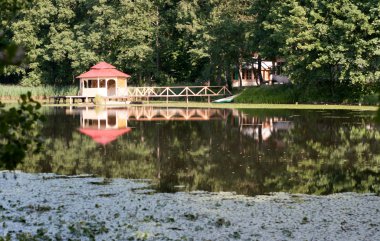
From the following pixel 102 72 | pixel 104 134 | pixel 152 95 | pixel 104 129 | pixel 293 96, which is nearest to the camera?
pixel 104 134

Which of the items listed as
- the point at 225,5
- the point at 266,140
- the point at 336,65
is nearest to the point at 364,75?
the point at 336,65

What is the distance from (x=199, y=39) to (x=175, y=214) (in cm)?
5508

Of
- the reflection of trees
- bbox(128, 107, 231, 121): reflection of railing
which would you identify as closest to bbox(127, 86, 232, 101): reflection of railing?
bbox(128, 107, 231, 121): reflection of railing

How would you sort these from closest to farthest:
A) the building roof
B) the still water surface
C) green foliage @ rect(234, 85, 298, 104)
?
the still water surface < green foliage @ rect(234, 85, 298, 104) < the building roof

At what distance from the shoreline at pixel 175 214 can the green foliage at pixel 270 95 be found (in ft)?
139

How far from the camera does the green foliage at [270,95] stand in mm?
55781

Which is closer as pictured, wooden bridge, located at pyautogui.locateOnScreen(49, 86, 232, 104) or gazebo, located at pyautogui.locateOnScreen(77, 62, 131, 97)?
wooden bridge, located at pyautogui.locateOnScreen(49, 86, 232, 104)

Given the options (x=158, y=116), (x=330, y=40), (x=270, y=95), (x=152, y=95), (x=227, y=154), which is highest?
(x=330, y=40)

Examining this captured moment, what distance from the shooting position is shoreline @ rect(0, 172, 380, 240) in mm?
10030

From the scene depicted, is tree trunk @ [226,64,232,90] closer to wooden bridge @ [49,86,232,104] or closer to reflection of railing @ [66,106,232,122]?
wooden bridge @ [49,86,232,104]

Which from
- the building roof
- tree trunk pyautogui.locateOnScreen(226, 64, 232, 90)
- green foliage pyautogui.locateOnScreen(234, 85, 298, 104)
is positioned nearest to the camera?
green foliage pyautogui.locateOnScreen(234, 85, 298, 104)

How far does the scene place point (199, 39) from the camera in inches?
2584

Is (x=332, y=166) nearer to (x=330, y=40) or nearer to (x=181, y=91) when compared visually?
(x=330, y=40)

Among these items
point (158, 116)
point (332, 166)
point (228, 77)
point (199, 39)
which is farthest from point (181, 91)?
point (332, 166)
